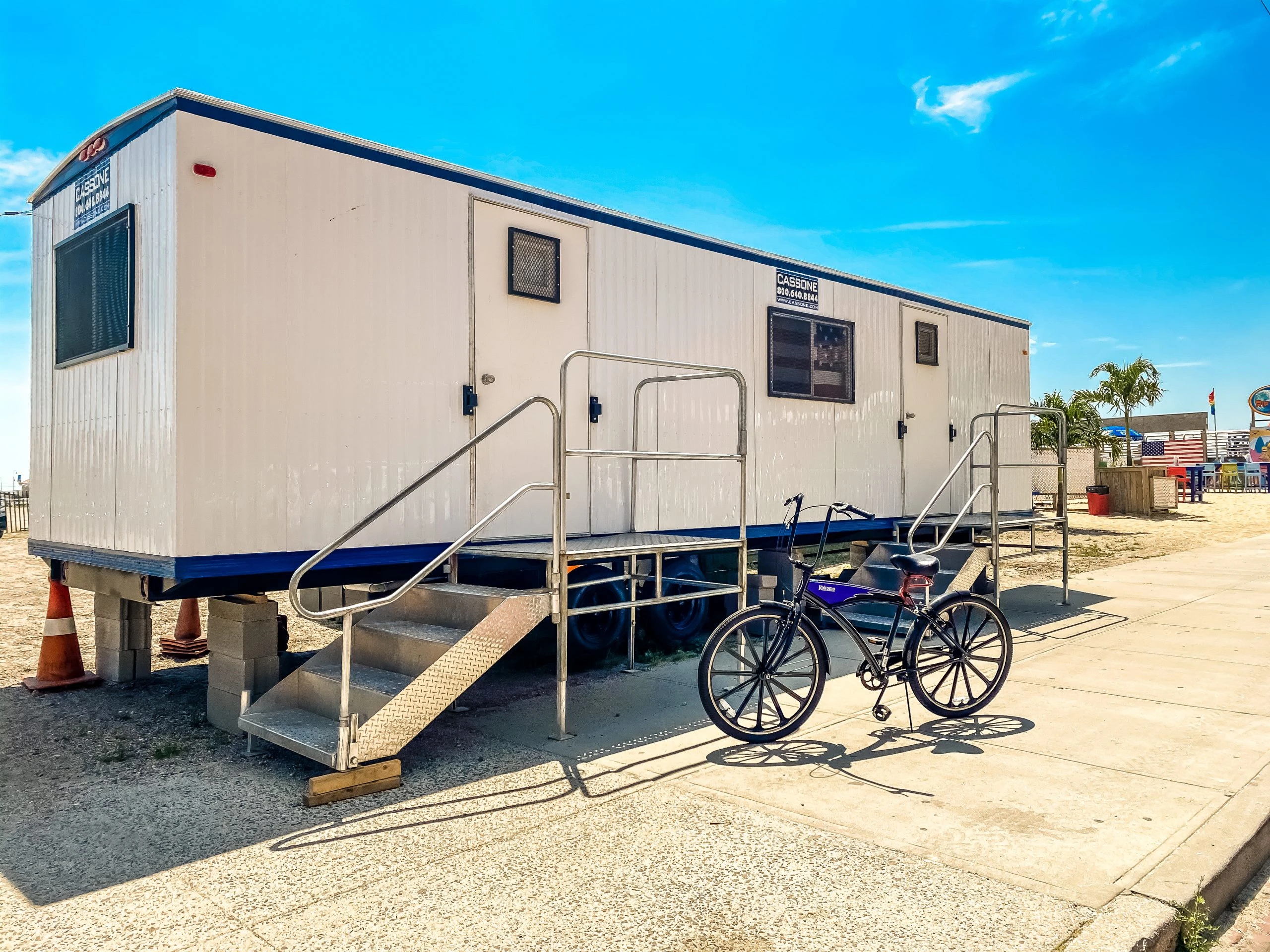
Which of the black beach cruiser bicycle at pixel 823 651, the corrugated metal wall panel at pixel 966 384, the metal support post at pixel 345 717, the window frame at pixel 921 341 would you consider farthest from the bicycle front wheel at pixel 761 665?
the corrugated metal wall panel at pixel 966 384

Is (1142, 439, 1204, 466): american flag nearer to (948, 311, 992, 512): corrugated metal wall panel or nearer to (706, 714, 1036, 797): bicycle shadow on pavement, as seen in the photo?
(948, 311, 992, 512): corrugated metal wall panel

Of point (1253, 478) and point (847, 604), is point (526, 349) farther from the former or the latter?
point (1253, 478)

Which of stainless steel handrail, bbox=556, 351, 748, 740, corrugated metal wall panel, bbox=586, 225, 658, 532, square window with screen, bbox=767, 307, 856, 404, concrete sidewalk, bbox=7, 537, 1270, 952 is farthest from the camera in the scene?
square window with screen, bbox=767, 307, 856, 404

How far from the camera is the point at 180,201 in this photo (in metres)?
4.71

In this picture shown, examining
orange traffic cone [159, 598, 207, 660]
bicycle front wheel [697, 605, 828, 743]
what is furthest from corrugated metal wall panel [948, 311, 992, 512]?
orange traffic cone [159, 598, 207, 660]

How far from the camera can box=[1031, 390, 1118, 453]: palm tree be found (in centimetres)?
2041

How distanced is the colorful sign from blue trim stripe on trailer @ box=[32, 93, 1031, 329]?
37.6m

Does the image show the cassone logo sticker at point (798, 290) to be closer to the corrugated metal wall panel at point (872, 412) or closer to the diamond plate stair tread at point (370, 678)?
the corrugated metal wall panel at point (872, 412)

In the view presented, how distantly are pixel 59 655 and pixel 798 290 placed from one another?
19.9 feet

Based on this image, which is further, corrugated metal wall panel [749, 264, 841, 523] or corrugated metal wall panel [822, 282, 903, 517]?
corrugated metal wall panel [822, 282, 903, 517]

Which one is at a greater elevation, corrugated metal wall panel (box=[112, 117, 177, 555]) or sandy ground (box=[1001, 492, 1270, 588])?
corrugated metal wall panel (box=[112, 117, 177, 555])

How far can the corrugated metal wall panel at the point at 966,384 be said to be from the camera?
9.98 metres

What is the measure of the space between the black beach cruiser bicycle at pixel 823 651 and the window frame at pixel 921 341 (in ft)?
13.9

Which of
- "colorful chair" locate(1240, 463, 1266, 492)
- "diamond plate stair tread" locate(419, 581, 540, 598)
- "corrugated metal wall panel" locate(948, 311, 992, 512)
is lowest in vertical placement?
"diamond plate stair tread" locate(419, 581, 540, 598)
